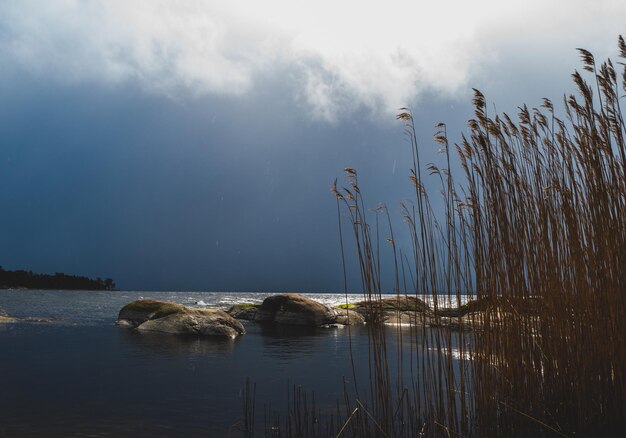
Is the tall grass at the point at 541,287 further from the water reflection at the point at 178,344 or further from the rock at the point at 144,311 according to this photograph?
the rock at the point at 144,311

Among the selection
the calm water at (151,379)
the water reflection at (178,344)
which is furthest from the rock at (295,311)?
the water reflection at (178,344)

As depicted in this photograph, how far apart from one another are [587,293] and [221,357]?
9891 mm

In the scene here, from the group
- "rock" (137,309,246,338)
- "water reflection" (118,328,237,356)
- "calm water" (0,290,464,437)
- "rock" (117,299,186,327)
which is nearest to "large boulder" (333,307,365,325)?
"rock" (137,309,246,338)

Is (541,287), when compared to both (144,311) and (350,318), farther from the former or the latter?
(350,318)

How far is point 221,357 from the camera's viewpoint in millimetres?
11633

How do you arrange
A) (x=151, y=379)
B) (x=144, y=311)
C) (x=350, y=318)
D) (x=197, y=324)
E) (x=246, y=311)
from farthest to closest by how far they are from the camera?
(x=246, y=311) < (x=350, y=318) < (x=144, y=311) < (x=197, y=324) < (x=151, y=379)

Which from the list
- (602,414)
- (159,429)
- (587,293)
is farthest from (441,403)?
(159,429)

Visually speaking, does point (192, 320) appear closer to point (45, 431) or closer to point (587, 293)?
point (45, 431)

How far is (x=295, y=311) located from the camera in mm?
22719

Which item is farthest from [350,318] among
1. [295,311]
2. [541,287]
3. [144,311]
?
[541,287]

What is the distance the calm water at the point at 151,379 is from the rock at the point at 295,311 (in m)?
6.38

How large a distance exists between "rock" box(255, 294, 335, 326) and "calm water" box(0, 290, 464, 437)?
251 inches

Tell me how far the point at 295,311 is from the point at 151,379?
14.2m

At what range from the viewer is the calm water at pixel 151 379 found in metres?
5.93
